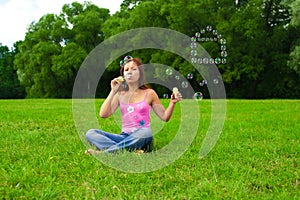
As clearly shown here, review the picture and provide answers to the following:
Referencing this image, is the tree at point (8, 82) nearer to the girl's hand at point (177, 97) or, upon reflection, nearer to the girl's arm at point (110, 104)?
the girl's arm at point (110, 104)

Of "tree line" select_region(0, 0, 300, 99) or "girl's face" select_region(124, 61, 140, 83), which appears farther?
"tree line" select_region(0, 0, 300, 99)

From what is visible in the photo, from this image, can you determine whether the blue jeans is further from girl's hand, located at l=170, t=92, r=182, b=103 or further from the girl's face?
the girl's face

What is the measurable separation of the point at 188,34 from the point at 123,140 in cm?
1956

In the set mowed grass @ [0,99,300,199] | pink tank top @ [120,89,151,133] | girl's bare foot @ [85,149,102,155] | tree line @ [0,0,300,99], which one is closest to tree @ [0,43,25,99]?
tree line @ [0,0,300,99]

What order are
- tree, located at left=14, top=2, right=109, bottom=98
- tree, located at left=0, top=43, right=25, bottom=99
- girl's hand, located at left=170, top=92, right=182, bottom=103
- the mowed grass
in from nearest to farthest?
the mowed grass → girl's hand, located at left=170, top=92, right=182, bottom=103 → tree, located at left=14, top=2, right=109, bottom=98 → tree, located at left=0, top=43, right=25, bottom=99

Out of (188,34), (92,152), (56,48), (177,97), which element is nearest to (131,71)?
(177,97)

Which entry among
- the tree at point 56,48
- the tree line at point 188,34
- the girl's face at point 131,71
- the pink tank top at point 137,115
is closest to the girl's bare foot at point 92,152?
the pink tank top at point 137,115

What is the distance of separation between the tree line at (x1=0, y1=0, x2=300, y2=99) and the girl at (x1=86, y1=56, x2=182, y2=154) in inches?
441

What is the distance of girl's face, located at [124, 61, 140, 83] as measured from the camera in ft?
14.6

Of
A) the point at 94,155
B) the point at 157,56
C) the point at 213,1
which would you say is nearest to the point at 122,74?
the point at 94,155

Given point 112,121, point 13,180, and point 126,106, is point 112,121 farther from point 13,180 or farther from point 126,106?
point 13,180

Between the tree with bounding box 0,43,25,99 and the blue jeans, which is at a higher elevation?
the tree with bounding box 0,43,25,99

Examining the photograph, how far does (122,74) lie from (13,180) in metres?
2.01

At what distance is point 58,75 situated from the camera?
36906mm
